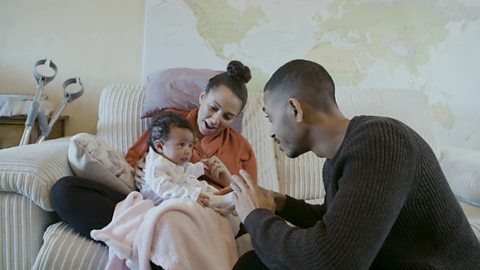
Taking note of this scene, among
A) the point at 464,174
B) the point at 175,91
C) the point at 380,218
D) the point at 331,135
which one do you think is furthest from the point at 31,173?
the point at 464,174

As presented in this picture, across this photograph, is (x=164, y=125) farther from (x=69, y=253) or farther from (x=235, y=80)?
(x=69, y=253)

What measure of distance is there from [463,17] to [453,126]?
66cm

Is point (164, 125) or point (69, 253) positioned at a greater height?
point (164, 125)

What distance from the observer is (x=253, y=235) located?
810mm

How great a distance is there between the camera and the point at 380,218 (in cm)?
67

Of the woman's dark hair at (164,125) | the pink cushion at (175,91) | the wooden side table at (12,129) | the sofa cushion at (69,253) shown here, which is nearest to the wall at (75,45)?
the wooden side table at (12,129)

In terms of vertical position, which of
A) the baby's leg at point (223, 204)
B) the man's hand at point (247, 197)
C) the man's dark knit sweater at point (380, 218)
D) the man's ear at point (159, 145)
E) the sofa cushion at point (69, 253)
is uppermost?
the man's dark knit sweater at point (380, 218)

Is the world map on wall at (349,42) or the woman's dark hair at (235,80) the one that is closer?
the woman's dark hair at (235,80)

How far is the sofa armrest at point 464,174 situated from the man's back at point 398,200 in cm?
98

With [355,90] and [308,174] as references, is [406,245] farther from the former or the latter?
[355,90]

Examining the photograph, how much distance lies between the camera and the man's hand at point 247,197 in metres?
0.88

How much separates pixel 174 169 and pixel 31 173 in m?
0.41

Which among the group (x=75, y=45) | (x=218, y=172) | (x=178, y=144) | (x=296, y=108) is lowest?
(x=218, y=172)

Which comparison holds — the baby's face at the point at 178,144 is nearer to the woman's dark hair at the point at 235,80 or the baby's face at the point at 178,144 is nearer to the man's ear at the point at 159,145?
the man's ear at the point at 159,145
